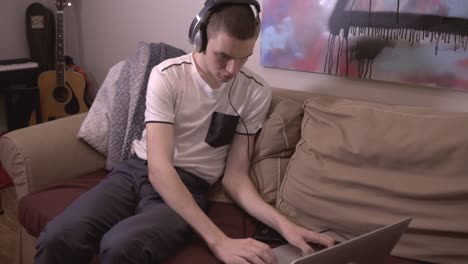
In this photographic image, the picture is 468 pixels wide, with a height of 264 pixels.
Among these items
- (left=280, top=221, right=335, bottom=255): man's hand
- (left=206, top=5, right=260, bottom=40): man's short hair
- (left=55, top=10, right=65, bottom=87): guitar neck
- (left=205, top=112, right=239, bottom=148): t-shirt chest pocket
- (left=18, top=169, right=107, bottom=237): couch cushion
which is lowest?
(left=18, top=169, right=107, bottom=237): couch cushion

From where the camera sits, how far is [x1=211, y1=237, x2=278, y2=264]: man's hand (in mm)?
1007

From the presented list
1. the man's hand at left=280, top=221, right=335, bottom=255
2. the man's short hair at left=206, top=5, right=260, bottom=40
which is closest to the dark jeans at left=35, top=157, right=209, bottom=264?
the man's hand at left=280, top=221, right=335, bottom=255

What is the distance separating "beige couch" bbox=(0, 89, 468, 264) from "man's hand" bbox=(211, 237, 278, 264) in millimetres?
55

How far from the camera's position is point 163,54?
5.65 feet

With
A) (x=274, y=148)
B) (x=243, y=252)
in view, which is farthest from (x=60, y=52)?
(x=243, y=252)

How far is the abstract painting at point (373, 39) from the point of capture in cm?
137

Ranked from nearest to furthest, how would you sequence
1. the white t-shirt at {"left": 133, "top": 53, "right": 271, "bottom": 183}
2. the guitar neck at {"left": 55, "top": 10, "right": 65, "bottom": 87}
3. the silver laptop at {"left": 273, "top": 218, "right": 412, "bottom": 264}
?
1. the silver laptop at {"left": 273, "top": 218, "right": 412, "bottom": 264}
2. the white t-shirt at {"left": 133, "top": 53, "right": 271, "bottom": 183}
3. the guitar neck at {"left": 55, "top": 10, "right": 65, "bottom": 87}

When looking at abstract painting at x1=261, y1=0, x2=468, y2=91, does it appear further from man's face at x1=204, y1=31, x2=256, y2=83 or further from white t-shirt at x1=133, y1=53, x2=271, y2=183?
man's face at x1=204, y1=31, x2=256, y2=83

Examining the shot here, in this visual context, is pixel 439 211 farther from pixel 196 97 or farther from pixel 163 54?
pixel 163 54

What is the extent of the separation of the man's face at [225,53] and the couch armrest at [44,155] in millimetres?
747

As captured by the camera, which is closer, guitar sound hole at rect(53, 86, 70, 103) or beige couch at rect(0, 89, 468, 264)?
beige couch at rect(0, 89, 468, 264)

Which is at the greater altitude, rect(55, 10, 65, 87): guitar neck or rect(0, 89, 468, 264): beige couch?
rect(55, 10, 65, 87): guitar neck

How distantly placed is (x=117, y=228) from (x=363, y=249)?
648 mm

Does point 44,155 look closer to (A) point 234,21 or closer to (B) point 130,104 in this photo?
(B) point 130,104
